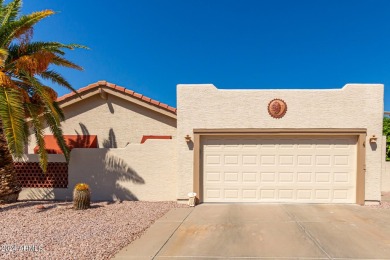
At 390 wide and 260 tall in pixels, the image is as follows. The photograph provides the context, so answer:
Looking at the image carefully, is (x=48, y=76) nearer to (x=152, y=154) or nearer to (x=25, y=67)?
(x=25, y=67)

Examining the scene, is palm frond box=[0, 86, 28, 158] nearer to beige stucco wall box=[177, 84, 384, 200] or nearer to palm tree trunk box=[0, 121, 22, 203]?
palm tree trunk box=[0, 121, 22, 203]

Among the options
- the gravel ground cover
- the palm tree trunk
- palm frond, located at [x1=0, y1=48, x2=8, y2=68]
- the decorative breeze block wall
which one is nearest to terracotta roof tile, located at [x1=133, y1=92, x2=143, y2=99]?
the decorative breeze block wall

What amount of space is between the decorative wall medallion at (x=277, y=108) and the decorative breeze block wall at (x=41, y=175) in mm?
8188

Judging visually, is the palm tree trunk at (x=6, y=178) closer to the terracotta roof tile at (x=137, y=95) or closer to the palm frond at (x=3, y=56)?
the palm frond at (x=3, y=56)

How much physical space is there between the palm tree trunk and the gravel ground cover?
40cm

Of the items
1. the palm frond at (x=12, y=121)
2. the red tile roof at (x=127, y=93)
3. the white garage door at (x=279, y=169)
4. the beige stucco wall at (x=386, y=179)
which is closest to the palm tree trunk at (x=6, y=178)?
the palm frond at (x=12, y=121)

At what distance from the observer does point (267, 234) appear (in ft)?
21.1

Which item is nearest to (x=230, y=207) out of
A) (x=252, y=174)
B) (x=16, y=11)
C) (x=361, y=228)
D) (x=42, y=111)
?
(x=252, y=174)

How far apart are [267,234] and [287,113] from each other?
5.01 meters

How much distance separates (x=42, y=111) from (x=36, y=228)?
471 centimetres

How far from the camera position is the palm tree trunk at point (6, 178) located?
9.56 m

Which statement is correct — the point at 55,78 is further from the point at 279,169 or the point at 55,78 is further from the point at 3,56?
the point at 279,169

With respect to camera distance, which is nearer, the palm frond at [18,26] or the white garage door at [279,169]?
the palm frond at [18,26]

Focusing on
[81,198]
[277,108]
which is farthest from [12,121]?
[277,108]
